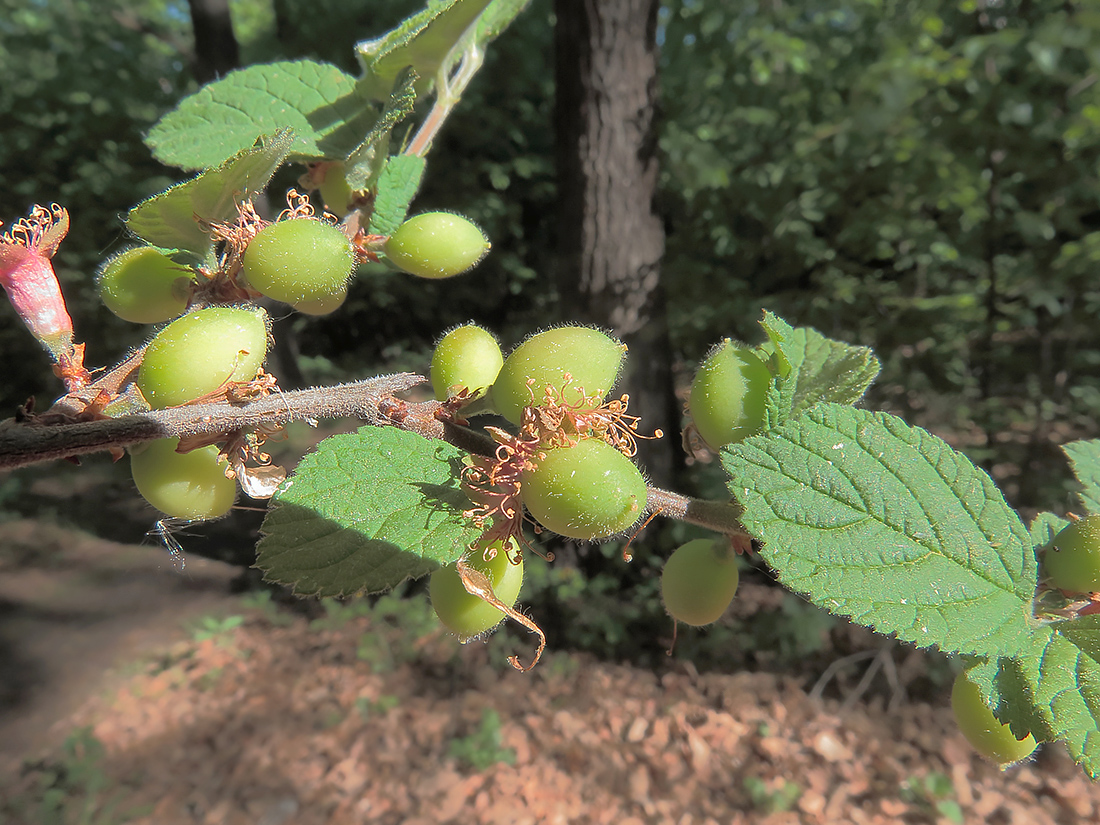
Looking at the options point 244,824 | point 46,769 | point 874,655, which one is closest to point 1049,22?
point 874,655

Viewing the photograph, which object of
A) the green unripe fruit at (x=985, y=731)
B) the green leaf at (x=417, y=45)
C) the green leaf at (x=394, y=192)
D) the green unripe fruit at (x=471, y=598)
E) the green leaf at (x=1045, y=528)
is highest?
the green leaf at (x=417, y=45)

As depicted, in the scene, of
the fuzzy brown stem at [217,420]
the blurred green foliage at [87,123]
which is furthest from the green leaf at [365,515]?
the blurred green foliage at [87,123]

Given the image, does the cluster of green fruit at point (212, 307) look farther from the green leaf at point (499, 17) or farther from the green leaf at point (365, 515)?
the green leaf at point (499, 17)

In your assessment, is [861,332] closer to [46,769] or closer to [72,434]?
[72,434]

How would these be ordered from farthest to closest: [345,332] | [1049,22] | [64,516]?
[345,332] < [64,516] < [1049,22]

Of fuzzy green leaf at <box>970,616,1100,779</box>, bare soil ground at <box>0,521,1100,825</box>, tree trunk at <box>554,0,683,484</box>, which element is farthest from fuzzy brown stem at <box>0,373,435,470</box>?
bare soil ground at <box>0,521,1100,825</box>

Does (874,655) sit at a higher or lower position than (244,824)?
higher
